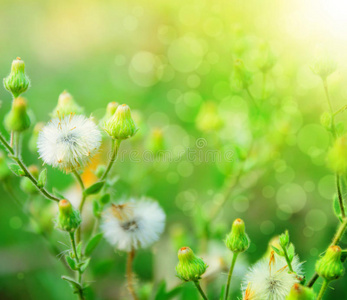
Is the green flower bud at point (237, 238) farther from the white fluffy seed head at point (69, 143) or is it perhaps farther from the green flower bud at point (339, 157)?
the white fluffy seed head at point (69, 143)

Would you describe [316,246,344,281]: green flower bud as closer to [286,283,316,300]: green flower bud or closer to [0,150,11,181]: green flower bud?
[286,283,316,300]: green flower bud

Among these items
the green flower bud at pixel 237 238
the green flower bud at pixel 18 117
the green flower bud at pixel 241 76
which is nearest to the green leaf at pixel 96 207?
the green flower bud at pixel 18 117

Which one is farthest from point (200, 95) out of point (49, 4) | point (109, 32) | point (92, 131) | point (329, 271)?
point (329, 271)

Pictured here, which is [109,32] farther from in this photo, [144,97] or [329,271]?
[329,271]

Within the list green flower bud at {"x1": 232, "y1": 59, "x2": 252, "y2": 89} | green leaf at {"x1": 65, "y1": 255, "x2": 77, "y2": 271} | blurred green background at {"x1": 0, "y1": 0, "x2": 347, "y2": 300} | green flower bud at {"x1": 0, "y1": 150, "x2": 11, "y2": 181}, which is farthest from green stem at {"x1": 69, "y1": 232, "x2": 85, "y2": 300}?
green flower bud at {"x1": 232, "y1": 59, "x2": 252, "y2": 89}

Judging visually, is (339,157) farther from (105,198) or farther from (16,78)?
(16,78)

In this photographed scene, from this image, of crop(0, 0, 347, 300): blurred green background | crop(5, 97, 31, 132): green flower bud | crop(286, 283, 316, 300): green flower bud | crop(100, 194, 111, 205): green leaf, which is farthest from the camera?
crop(0, 0, 347, 300): blurred green background
